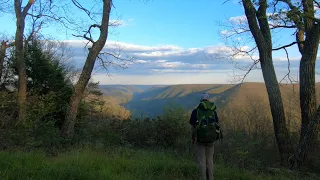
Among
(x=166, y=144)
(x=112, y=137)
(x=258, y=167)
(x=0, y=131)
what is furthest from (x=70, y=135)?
(x=258, y=167)

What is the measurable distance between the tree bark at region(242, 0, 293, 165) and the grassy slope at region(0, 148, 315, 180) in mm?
3284

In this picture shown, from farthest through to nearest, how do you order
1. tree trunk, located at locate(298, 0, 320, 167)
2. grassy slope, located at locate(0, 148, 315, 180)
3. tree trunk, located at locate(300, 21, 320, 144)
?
tree trunk, located at locate(300, 21, 320, 144) < tree trunk, located at locate(298, 0, 320, 167) < grassy slope, located at locate(0, 148, 315, 180)

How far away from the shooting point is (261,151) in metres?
13.0

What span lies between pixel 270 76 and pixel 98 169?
311 inches

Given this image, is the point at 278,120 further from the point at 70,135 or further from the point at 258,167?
the point at 70,135

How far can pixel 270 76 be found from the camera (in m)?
12.2

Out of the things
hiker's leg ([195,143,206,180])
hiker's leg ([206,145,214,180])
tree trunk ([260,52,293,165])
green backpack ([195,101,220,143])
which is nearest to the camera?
green backpack ([195,101,220,143])

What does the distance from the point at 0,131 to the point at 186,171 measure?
6774 mm

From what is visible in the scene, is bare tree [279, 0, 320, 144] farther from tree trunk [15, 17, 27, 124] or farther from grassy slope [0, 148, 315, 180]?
tree trunk [15, 17, 27, 124]

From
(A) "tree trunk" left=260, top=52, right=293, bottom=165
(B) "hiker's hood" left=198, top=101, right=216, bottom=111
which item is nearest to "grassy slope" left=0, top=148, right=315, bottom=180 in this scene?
(B) "hiker's hood" left=198, top=101, right=216, bottom=111

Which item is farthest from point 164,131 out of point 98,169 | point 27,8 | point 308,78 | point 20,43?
point 27,8

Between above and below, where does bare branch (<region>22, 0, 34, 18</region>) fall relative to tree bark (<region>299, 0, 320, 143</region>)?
above

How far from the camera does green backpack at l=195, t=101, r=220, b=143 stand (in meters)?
7.07

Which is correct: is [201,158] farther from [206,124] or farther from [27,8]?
[27,8]
